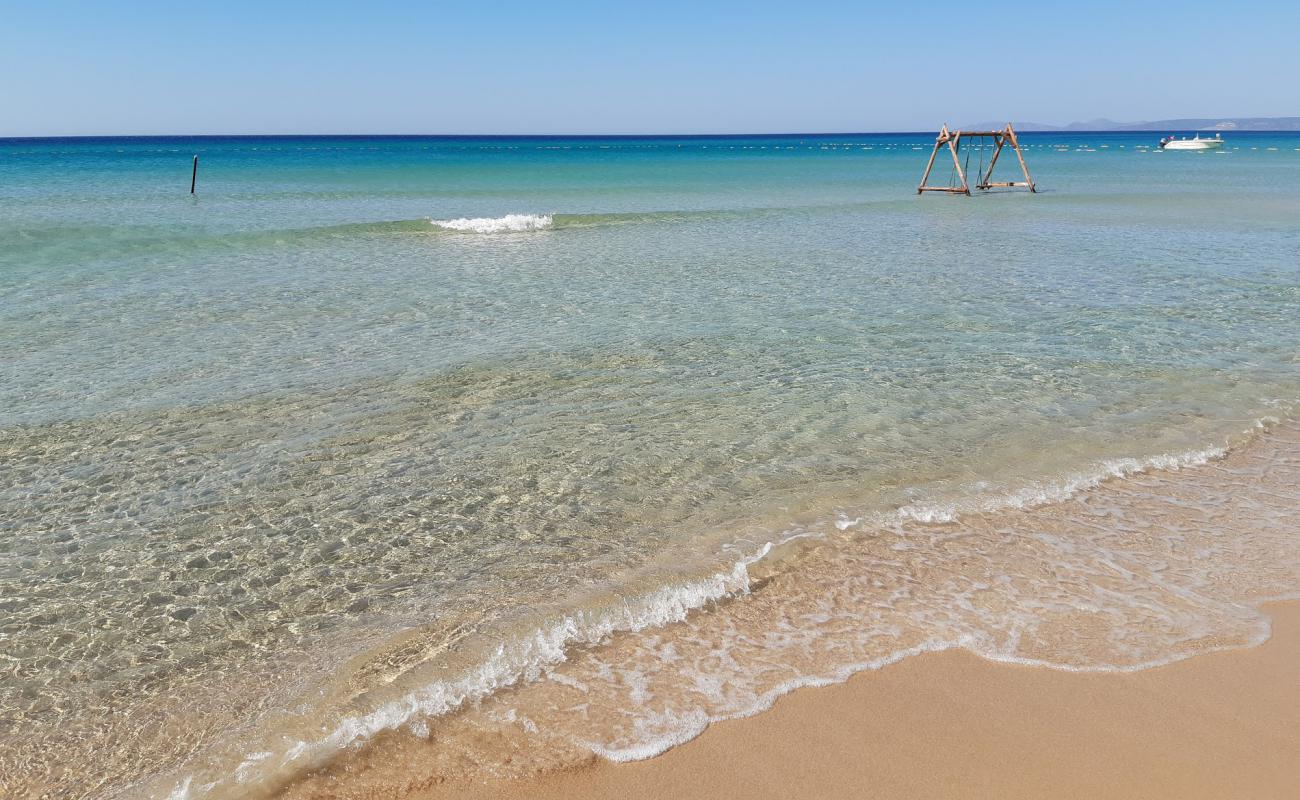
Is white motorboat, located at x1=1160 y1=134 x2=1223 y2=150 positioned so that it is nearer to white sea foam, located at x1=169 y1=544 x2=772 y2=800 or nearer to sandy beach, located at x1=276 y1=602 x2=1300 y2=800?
sandy beach, located at x1=276 y1=602 x2=1300 y2=800

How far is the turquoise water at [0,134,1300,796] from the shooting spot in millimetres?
4676

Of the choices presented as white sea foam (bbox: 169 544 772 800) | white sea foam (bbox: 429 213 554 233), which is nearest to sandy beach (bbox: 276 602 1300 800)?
white sea foam (bbox: 169 544 772 800)

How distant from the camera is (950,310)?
45.5ft

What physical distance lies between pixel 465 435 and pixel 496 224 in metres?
20.7

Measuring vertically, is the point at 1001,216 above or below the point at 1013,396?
above

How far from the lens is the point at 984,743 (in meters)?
4.14

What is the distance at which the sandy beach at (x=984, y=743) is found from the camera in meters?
3.85

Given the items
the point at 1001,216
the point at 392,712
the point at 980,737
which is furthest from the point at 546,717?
the point at 1001,216

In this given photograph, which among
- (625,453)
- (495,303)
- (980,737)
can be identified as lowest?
(980,737)

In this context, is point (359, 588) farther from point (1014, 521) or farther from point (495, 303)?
point (495, 303)

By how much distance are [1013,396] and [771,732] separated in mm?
6362

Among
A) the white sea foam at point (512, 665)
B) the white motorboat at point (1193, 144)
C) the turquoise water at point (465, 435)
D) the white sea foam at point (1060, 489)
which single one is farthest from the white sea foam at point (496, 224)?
the white motorboat at point (1193, 144)

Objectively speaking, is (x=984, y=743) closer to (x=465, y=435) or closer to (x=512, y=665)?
(x=512, y=665)

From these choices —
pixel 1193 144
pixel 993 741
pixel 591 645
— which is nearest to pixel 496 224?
pixel 591 645
